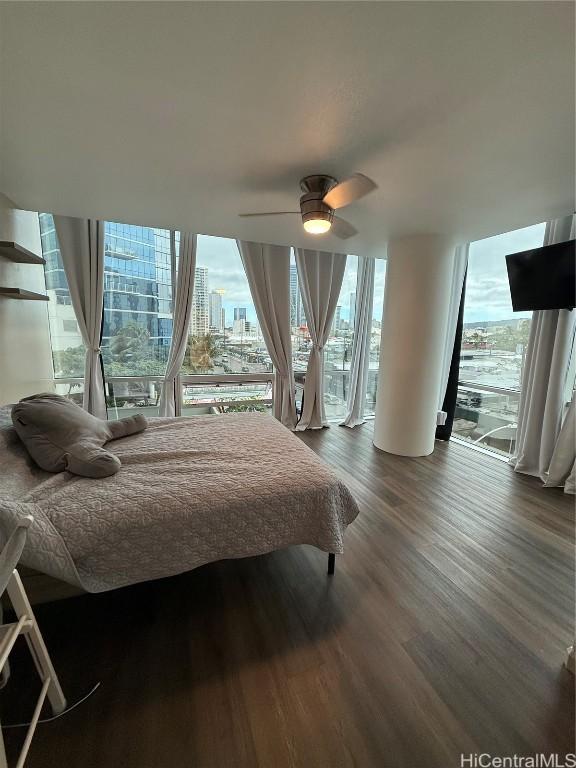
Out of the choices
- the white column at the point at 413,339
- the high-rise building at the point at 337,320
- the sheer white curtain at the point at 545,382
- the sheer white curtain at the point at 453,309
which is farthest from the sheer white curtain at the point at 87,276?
the sheer white curtain at the point at 545,382

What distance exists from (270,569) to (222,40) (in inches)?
100

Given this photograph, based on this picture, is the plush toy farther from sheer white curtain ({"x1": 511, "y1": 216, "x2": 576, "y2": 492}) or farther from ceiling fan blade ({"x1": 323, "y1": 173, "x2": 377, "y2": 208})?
sheer white curtain ({"x1": 511, "y1": 216, "x2": 576, "y2": 492})

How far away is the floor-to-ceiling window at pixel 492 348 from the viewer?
352 centimetres

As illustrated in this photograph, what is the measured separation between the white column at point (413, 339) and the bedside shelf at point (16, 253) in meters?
3.44

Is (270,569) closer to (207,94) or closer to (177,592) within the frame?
(177,592)

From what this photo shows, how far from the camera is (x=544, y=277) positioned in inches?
113

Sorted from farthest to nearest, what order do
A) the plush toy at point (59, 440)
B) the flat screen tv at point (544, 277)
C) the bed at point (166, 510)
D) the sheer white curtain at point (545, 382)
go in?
the sheer white curtain at point (545, 382)
the flat screen tv at point (544, 277)
the plush toy at point (59, 440)
the bed at point (166, 510)

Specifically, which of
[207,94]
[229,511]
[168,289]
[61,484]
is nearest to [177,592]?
[229,511]

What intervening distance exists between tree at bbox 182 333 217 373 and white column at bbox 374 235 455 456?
2247 mm

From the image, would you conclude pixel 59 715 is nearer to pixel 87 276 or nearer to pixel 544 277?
pixel 87 276

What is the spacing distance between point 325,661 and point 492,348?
3.88 m

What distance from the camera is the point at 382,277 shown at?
15.3 ft

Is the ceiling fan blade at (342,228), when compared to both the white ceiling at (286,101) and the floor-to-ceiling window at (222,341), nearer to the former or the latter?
the white ceiling at (286,101)

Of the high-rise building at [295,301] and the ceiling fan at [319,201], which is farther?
the high-rise building at [295,301]
